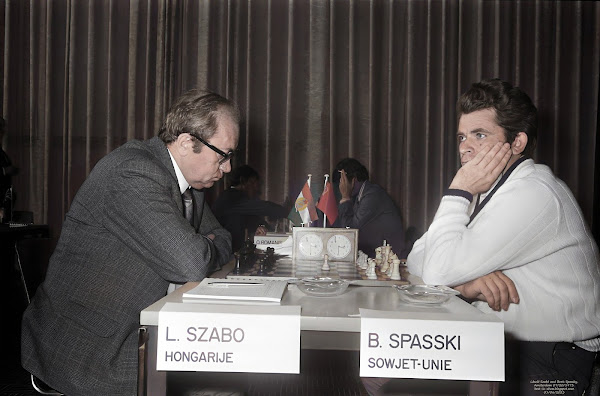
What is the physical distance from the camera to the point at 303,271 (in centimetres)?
185

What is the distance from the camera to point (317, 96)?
4957 mm

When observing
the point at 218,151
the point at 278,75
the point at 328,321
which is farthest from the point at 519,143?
the point at 278,75

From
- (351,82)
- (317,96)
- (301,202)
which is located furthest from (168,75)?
(301,202)

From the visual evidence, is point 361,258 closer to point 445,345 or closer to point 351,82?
point 445,345

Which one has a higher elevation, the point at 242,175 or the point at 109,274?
the point at 242,175

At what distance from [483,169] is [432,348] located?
0.67 meters

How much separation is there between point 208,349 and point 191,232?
567mm

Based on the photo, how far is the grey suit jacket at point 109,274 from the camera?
4.66ft

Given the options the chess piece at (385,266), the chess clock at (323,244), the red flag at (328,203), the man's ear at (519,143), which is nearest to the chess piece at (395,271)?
the chess piece at (385,266)

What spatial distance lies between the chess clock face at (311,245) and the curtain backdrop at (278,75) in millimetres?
2870

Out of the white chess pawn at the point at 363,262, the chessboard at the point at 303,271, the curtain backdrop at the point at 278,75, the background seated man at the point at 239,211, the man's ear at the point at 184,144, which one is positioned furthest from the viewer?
the curtain backdrop at the point at 278,75

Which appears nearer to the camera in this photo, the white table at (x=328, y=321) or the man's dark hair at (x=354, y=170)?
the white table at (x=328, y=321)

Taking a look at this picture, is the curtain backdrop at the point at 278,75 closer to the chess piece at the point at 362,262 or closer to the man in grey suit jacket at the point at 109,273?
the chess piece at the point at 362,262

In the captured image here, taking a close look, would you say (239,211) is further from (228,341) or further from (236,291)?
(228,341)
